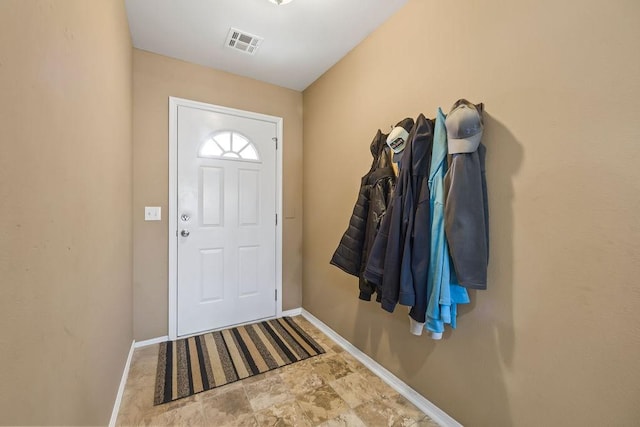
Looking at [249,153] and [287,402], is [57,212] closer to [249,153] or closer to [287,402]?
[287,402]

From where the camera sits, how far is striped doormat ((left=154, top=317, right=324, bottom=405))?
1.69m

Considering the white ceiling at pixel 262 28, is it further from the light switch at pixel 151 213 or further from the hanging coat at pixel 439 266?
the light switch at pixel 151 213

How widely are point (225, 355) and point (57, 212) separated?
1.70 m

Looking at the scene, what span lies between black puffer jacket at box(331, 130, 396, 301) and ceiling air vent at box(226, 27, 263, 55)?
4.10 ft

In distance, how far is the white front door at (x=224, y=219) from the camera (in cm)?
229

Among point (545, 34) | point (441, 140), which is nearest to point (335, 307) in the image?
point (441, 140)

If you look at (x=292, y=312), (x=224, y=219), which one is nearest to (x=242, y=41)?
(x=224, y=219)

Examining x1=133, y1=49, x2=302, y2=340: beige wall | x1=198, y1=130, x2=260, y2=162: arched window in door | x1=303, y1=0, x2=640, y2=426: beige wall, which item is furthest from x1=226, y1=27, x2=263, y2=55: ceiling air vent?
x1=303, y1=0, x2=640, y2=426: beige wall

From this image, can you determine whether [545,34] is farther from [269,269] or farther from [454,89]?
[269,269]

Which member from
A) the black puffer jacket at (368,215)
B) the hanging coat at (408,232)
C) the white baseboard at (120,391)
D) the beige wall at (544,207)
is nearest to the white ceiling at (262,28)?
the beige wall at (544,207)

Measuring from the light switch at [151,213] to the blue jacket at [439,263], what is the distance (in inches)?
84.1

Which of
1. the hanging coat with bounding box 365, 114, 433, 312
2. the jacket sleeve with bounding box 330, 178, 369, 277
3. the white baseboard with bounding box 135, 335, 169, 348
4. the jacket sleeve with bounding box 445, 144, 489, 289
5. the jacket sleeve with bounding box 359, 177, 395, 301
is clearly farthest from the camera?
the white baseboard with bounding box 135, 335, 169, 348

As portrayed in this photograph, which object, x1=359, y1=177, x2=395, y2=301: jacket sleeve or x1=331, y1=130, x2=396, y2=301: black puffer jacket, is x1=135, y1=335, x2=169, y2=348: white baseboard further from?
x1=359, y1=177, x2=395, y2=301: jacket sleeve

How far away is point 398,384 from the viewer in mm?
1665
